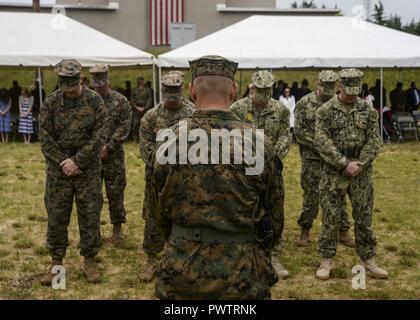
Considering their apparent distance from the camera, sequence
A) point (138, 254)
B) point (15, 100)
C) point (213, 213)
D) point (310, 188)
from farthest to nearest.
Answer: point (15, 100) → point (310, 188) → point (138, 254) → point (213, 213)

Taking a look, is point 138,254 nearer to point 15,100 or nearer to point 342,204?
point 342,204

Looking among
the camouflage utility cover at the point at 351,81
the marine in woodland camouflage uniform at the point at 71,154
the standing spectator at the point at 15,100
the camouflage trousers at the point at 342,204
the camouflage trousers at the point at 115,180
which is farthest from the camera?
the standing spectator at the point at 15,100

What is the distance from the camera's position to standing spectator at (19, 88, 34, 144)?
703 inches

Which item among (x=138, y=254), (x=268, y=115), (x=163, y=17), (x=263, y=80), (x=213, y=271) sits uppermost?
(x=163, y=17)

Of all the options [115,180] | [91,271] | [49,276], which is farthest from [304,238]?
[49,276]

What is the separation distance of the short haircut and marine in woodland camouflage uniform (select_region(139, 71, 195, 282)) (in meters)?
2.84

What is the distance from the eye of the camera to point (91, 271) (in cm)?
618

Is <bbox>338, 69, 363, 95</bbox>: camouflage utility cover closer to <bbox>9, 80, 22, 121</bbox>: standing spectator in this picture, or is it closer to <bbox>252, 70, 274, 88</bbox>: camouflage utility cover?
<bbox>252, 70, 274, 88</bbox>: camouflage utility cover

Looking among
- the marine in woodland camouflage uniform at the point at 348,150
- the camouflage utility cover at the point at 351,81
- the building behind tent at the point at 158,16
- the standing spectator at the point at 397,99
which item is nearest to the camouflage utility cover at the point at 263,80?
the marine in woodland camouflage uniform at the point at 348,150

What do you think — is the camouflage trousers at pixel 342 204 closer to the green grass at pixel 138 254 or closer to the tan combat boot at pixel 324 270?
the tan combat boot at pixel 324 270

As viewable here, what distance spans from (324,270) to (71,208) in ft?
8.85

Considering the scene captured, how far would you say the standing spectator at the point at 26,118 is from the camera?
1786 centimetres

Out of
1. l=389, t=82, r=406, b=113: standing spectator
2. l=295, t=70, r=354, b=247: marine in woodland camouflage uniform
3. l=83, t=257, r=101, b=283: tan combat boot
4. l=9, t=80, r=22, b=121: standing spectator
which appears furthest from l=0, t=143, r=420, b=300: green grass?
l=389, t=82, r=406, b=113: standing spectator

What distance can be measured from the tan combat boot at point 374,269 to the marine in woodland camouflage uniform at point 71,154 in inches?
112
